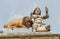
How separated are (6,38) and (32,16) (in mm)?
1623

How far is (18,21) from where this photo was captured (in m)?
11.0

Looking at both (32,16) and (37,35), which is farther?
(32,16)

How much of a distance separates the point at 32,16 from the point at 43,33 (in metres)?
1.10

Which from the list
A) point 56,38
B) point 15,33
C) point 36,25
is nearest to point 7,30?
point 15,33

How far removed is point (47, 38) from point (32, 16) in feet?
4.47

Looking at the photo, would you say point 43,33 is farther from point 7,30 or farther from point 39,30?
point 7,30

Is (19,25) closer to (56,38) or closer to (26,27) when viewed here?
(26,27)

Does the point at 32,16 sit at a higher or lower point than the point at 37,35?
higher

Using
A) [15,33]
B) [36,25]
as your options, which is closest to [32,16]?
[36,25]

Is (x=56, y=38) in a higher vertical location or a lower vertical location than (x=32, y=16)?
lower

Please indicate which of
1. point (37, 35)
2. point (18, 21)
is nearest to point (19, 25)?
point (18, 21)

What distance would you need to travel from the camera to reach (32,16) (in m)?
11.1

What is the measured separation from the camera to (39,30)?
1061 centimetres

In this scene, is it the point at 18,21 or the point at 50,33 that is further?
the point at 18,21
